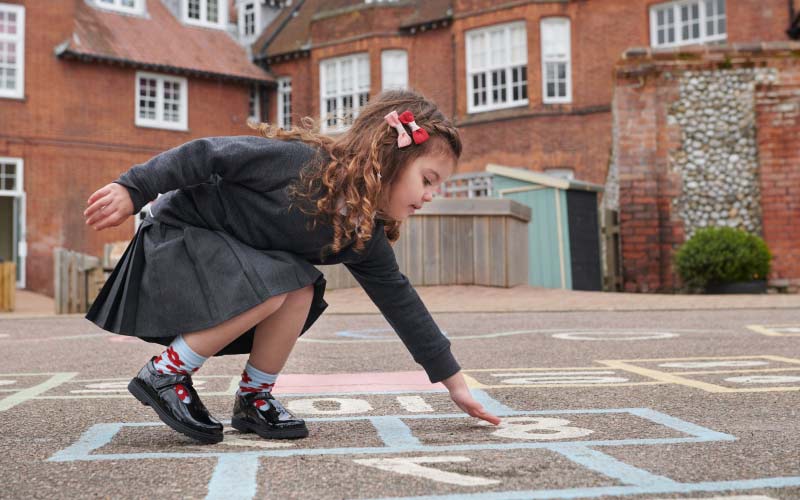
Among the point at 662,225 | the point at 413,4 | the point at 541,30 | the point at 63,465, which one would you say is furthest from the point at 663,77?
the point at 63,465

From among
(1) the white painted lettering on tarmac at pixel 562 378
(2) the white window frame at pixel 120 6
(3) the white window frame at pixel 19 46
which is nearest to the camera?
(1) the white painted lettering on tarmac at pixel 562 378

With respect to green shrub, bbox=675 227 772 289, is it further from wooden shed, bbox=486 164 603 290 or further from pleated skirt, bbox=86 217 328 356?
pleated skirt, bbox=86 217 328 356

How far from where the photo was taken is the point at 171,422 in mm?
2984

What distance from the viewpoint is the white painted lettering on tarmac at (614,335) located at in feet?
24.5

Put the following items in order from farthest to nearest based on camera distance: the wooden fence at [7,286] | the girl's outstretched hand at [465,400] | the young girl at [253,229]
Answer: the wooden fence at [7,286] < the girl's outstretched hand at [465,400] < the young girl at [253,229]

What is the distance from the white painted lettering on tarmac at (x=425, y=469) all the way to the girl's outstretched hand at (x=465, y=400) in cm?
63

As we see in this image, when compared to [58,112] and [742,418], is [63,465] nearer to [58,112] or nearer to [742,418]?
[742,418]

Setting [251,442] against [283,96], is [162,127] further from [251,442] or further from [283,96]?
[251,442]

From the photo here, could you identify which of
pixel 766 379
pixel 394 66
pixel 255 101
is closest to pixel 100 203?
pixel 766 379

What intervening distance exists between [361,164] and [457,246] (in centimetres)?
1177

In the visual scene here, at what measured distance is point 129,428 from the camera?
3.36 m

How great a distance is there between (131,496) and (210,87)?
25467 mm

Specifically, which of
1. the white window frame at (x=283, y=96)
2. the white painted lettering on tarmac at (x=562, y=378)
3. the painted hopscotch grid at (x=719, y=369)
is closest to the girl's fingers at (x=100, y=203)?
Answer: the white painted lettering on tarmac at (x=562, y=378)

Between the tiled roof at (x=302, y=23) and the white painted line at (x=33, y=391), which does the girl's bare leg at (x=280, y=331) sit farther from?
the tiled roof at (x=302, y=23)
